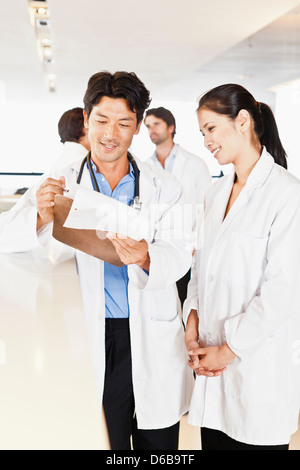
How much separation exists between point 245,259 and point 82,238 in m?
0.36

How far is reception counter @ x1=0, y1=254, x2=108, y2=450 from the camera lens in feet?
1.55

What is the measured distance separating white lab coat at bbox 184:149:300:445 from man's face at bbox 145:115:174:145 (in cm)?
191

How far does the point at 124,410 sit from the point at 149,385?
0.35ft

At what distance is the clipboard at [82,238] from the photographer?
1.05m

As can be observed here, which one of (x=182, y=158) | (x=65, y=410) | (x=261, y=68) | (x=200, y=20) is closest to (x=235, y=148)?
(x=65, y=410)

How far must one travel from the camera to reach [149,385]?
4.03 ft

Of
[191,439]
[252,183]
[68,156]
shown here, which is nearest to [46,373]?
[252,183]

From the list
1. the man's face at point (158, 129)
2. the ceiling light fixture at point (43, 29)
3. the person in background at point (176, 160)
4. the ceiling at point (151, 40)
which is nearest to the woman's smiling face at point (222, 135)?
the person in background at point (176, 160)

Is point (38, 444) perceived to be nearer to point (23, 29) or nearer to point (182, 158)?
point (182, 158)

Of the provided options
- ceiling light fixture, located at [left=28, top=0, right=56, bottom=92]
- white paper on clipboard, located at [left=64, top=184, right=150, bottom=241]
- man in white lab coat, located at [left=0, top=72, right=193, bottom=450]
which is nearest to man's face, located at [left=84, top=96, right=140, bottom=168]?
man in white lab coat, located at [left=0, top=72, right=193, bottom=450]

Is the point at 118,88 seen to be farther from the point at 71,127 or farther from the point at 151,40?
the point at 151,40

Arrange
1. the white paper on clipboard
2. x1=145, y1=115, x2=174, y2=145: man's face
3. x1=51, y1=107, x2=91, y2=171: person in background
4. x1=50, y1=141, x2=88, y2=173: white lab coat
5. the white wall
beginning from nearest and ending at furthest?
the white paper on clipboard
x1=50, y1=141, x2=88, y2=173: white lab coat
x1=51, y1=107, x2=91, y2=171: person in background
x1=145, y1=115, x2=174, y2=145: man's face
the white wall

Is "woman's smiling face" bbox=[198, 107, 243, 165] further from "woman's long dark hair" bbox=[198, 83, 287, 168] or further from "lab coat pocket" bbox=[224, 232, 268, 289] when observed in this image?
"lab coat pocket" bbox=[224, 232, 268, 289]

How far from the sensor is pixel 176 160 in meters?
2.92
